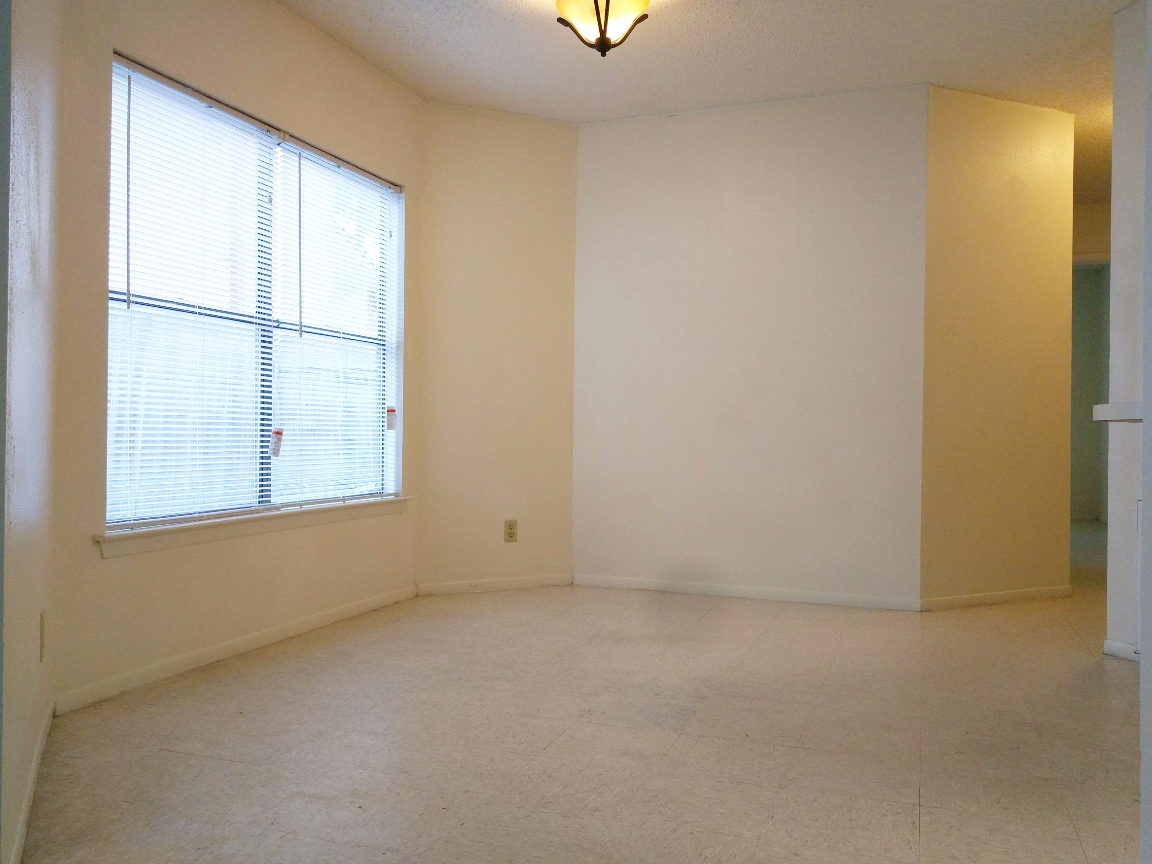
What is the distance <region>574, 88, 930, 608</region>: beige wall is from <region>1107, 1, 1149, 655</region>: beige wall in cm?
97

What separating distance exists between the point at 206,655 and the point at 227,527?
50cm

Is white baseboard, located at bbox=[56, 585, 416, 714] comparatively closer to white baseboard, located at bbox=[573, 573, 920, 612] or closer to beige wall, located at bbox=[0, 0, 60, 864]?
beige wall, located at bbox=[0, 0, 60, 864]

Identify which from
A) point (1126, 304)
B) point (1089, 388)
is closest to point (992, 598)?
point (1126, 304)

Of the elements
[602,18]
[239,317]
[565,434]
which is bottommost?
[565,434]

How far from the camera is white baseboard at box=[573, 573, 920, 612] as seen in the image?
459cm

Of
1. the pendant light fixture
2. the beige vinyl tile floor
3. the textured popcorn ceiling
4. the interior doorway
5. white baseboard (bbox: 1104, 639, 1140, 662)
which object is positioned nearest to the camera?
the beige vinyl tile floor

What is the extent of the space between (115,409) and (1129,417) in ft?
9.71

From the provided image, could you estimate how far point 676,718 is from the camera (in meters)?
2.79

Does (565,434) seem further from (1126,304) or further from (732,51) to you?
(1126,304)

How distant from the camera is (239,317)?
11.5ft

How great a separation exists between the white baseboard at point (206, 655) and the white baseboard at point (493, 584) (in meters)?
0.30

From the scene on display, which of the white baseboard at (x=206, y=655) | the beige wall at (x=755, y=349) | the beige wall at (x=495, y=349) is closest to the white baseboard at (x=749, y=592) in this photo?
the beige wall at (x=755, y=349)

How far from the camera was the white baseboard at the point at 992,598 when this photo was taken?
180 inches

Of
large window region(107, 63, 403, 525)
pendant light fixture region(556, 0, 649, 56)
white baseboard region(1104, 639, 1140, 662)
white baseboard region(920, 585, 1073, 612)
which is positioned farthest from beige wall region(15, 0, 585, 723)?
white baseboard region(1104, 639, 1140, 662)
